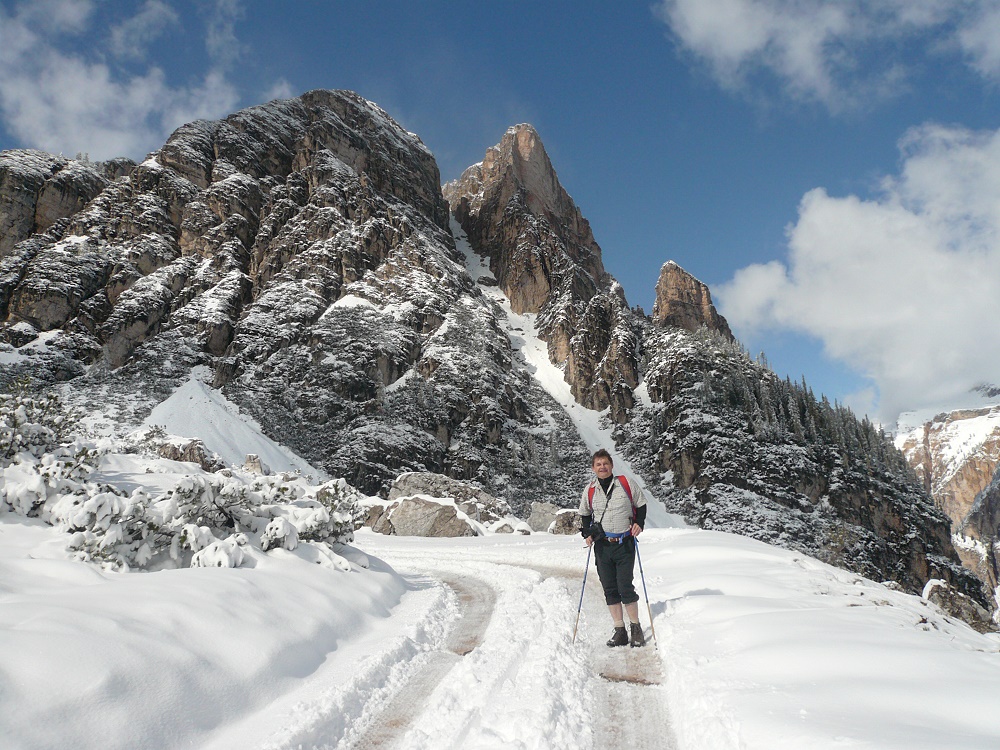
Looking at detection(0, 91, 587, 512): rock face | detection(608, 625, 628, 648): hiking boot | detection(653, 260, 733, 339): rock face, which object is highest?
detection(653, 260, 733, 339): rock face

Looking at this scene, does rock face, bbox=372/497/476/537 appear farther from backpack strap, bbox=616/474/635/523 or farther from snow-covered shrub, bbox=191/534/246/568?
backpack strap, bbox=616/474/635/523

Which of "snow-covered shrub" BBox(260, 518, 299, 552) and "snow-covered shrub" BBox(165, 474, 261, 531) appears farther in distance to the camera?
"snow-covered shrub" BBox(260, 518, 299, 552)

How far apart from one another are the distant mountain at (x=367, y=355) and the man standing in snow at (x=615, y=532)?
4325 centimetres

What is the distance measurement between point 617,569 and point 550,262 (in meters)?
93.0

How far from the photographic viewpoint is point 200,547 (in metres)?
6.52

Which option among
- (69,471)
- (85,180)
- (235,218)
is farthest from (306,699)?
(85,180)

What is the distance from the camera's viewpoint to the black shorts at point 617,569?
549cm

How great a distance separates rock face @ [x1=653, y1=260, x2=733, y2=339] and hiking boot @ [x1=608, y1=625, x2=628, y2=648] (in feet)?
337

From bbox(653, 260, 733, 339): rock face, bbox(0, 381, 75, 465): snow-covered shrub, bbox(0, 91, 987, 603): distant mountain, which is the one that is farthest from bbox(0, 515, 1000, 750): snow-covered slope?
bbox(653, 260, 733, 339): rock face

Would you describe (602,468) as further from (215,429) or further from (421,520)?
(215,429)

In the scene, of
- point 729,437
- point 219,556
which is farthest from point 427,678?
point 729,437

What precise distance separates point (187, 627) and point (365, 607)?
271 cm

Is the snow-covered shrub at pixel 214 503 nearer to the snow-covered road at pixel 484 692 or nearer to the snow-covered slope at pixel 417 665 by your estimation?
the snow-covered slope at pixel 417 665

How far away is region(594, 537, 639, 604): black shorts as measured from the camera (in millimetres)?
5492
